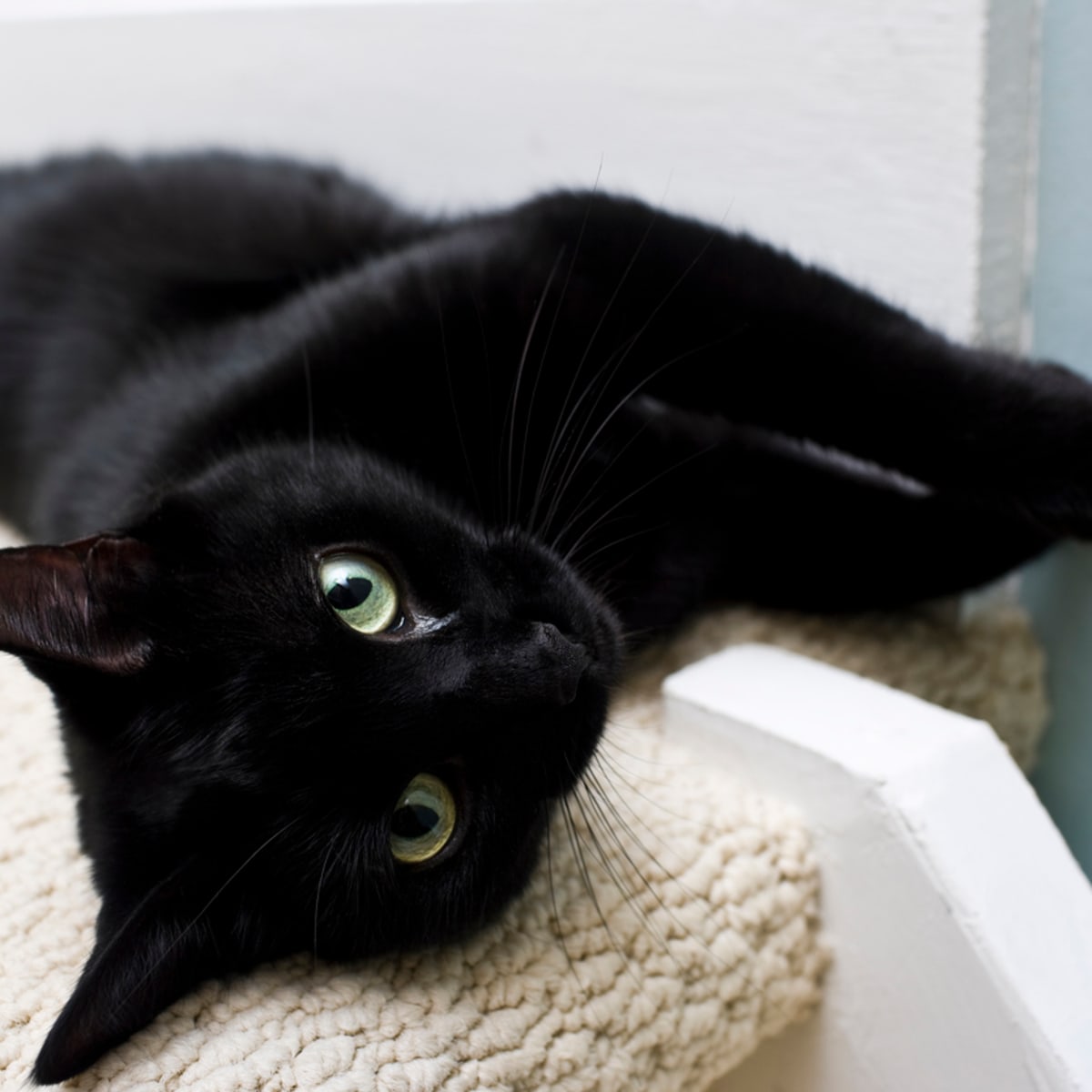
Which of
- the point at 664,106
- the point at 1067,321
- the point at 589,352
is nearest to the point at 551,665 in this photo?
the point at 589,352

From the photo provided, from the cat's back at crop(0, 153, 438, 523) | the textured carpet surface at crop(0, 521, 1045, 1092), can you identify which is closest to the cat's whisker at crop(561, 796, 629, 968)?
the textured carpet surface at crop(0, 521, 1045, 1092)

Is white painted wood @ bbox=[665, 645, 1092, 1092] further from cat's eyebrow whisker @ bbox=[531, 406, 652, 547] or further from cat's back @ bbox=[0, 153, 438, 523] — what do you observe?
cat's back @ bbox=[0, 153, 438, 523]

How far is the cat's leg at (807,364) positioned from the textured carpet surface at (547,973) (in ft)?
0.89

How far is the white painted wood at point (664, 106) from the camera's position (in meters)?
0.94

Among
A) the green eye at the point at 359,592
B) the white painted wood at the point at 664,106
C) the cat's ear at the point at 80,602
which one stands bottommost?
the green eye at the point at 359,592

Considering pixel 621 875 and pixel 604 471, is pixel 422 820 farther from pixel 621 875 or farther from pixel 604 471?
pixel 604 471

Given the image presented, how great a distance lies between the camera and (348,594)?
69cm

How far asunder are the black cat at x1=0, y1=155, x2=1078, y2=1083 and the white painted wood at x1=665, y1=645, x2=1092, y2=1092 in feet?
0.51

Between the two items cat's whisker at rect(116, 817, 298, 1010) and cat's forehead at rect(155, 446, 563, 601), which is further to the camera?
cat's forehead at rect(155, 446, 563, 601)

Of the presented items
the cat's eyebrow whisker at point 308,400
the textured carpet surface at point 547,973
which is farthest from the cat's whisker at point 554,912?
the cat's eyebrow whisker at point 308,400

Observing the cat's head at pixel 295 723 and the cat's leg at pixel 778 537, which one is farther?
the cat's leg at pixel 778 537

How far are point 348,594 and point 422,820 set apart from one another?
0.44 feet

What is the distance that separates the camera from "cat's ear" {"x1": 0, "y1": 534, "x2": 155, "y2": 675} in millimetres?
620

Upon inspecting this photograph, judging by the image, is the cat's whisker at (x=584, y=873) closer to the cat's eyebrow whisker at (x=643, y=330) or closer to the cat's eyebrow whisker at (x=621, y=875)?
the cat's eyebrow whisker at (x=621, y=875)
